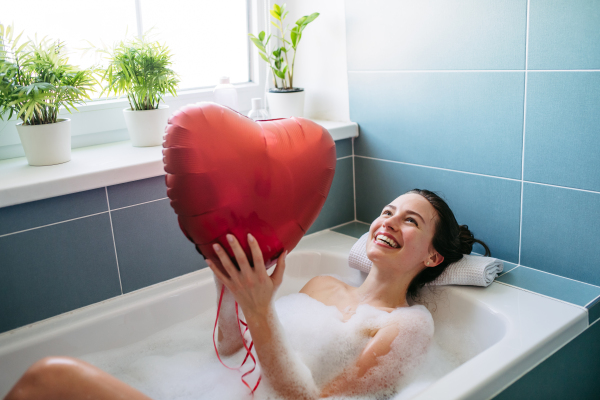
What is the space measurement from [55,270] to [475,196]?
128 cm

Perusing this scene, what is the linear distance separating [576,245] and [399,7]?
950 millimetres

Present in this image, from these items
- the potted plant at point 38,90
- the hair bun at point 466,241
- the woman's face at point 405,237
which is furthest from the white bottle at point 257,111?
the hair bun at point 466,241

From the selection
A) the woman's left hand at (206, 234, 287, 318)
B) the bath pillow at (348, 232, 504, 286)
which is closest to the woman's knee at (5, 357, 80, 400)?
the woman's left hand at (206, 234, 287, 318)

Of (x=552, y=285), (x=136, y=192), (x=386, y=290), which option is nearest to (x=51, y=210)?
(x=136, y=192)

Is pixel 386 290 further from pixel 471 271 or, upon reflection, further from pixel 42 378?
pixel 42 378

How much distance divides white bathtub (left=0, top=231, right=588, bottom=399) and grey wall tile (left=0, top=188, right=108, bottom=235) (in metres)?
0.27

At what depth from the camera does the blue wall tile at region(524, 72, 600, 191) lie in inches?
56.1

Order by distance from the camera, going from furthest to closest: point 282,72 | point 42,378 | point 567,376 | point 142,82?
1. point 282,72
2. point 142,82
3. point 567,376
4. point 42,378

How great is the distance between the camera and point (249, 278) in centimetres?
105

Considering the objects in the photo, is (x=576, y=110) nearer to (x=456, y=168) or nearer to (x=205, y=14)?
(x=456, y=168)

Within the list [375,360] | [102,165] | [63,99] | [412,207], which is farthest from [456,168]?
[63,99]

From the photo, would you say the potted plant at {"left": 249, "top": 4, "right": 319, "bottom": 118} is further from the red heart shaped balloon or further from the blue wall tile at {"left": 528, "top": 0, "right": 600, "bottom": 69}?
the red heart shaped balloon

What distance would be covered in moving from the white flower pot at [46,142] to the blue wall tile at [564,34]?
135 centimetres

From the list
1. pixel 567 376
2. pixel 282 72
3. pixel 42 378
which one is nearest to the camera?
pixel 42 378
